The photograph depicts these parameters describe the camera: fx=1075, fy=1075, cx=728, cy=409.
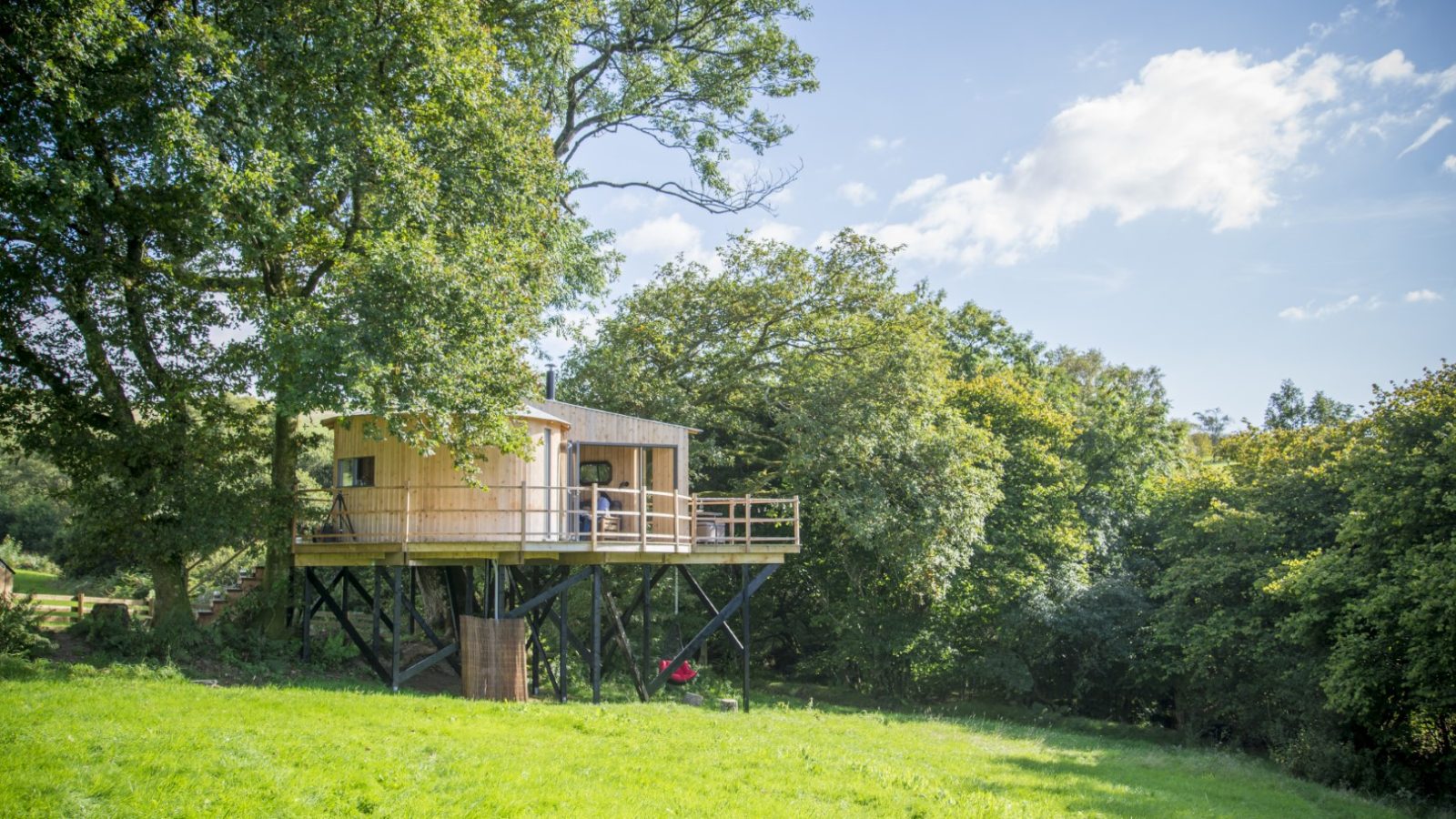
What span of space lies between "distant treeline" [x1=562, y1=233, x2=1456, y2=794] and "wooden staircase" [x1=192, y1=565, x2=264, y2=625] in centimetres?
943

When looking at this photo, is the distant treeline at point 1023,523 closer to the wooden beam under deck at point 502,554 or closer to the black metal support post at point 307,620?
the wooden beam under deck at point 502,554

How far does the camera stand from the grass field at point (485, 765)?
10.7 m

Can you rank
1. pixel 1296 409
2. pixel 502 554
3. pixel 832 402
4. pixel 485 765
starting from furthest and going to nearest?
pixel 1296 409
pixel 832 402
pixel 502 554
pixel 485 765

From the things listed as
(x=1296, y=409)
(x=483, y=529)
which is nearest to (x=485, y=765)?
(x=483, y=529)

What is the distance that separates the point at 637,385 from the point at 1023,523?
1291cm

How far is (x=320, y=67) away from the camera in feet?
59.4

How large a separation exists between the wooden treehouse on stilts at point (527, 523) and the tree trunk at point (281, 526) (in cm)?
38

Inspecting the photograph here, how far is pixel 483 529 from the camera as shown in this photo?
2020cm

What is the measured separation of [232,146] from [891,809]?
13972 millimetres

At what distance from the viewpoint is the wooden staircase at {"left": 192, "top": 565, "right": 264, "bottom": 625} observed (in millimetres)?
23531

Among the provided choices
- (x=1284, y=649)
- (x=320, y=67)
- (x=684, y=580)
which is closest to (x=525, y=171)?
(x=320, y=67)

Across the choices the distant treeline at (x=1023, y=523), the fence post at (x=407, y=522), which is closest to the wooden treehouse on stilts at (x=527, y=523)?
the fence post at (x=407, y=522)

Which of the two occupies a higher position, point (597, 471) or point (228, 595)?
point (597, 471)

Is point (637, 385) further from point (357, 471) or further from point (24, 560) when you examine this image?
point (24, 560)
